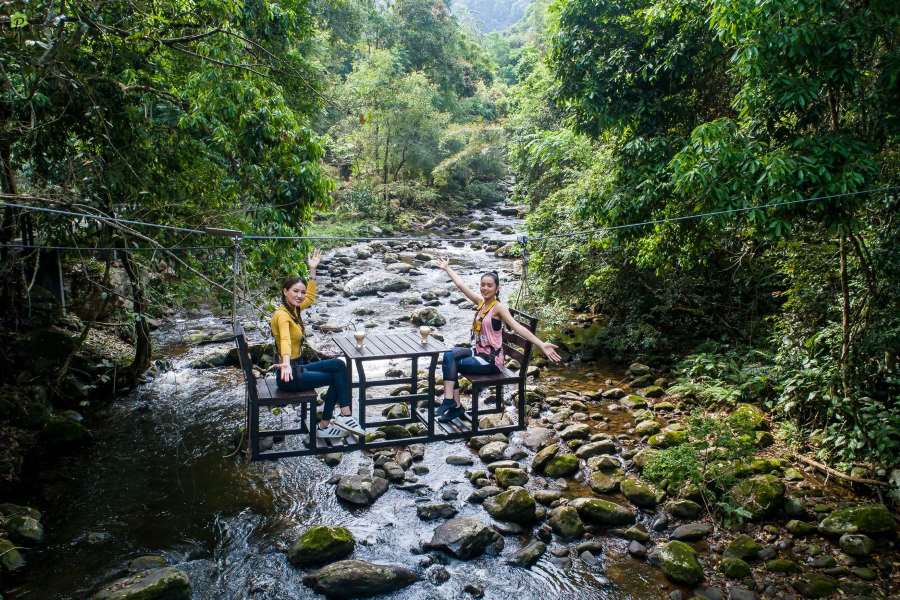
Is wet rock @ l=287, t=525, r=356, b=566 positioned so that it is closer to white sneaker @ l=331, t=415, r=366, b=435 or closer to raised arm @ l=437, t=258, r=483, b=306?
white sneaker @ l=331, t=415, r=366, b=435

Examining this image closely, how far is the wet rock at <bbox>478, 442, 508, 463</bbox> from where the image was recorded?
7906 millimetres

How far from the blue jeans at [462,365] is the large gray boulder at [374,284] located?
35.4 feet

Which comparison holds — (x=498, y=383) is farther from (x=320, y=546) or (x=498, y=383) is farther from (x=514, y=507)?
(x=320, y=546)

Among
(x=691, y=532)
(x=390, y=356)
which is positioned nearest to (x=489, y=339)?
(x=390, y=356)

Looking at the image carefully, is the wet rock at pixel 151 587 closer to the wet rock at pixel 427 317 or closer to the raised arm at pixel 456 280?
the raised arm at pixel 456 280

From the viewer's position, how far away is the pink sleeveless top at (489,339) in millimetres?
5777

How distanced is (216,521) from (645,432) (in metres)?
5.50

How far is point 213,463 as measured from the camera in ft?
25.3

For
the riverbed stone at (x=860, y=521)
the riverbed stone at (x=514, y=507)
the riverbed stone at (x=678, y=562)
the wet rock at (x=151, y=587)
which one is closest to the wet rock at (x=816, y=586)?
the riverbed stone at (x=860, y=521)

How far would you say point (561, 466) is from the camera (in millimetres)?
7520

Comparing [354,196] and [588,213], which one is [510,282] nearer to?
[588,213]

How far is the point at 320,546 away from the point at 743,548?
4.05 m

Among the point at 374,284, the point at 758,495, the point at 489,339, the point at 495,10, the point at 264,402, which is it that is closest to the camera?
the point at 264,402

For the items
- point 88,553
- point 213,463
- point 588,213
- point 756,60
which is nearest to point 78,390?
point 213,463
